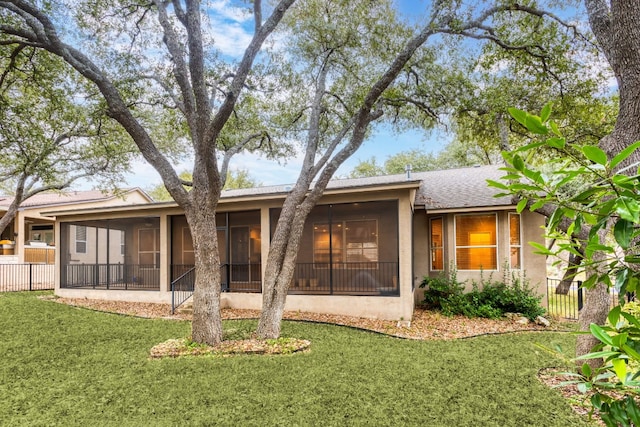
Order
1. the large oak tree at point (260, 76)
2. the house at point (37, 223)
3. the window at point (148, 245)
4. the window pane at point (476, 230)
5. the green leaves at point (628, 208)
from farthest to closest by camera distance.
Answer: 1. the house at point (37, 223)
2. the window at point (148, 245)
3. the window pane at point (476, 230)
4. the large oak tree at point (260, 76)
5. the green leaves at point (628, 208)

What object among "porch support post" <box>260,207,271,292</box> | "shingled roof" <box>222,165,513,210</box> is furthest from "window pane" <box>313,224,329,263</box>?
"porch support post" <box>260,207,271,292</box>

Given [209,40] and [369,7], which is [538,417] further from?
[209,40]

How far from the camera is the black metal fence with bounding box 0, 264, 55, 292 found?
16062mm

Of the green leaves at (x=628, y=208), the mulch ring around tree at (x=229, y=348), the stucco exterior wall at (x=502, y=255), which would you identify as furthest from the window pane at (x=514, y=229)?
the green leaves at (x=628, y=208)

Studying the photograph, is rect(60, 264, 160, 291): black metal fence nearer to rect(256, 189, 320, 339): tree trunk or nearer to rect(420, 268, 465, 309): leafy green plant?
rect(256, 189, 320, 339): tree trunk

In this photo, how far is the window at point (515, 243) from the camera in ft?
36.1

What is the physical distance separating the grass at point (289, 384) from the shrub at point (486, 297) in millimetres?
2039

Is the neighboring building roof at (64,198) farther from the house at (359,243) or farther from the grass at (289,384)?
the grass at (289,384)

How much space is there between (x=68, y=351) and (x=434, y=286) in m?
8.80

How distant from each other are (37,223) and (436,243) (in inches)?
873

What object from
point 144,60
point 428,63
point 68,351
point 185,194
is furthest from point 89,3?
point 428,63

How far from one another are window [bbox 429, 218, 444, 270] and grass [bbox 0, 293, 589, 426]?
13.8ft

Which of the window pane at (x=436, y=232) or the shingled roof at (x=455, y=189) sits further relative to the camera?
the window pane at (x=436, y=232)

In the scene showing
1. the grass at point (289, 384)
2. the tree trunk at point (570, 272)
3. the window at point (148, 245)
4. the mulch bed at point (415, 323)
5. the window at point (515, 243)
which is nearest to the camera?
the tree trunk at point (570, 272)
